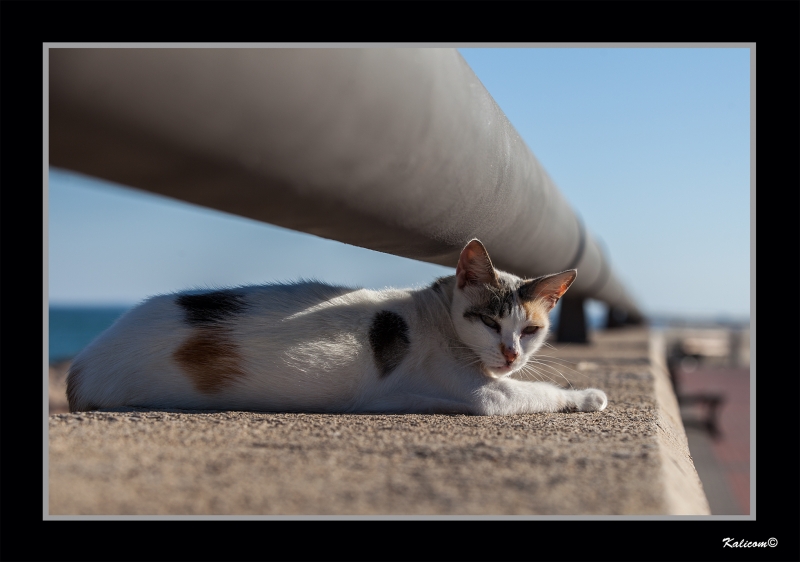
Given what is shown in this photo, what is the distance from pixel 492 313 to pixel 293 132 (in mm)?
1427

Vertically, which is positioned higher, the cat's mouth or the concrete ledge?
the cat's mouth

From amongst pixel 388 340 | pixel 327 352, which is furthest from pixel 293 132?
pixel 388 340

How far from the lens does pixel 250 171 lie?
115 centimetres

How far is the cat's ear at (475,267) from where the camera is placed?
7.44 ft

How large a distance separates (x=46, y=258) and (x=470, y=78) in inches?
42.0

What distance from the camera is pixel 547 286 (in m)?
2.55

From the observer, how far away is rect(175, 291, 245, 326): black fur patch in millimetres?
2168

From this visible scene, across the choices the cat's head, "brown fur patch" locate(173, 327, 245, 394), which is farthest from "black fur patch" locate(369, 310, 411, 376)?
"brown fur patch" locate(173, 327, 245, 394)

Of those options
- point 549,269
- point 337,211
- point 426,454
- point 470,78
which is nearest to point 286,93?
point 337,211

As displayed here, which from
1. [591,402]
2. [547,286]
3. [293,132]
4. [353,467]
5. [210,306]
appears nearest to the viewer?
[293,132]

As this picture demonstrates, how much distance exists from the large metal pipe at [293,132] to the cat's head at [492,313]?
1.80 feet

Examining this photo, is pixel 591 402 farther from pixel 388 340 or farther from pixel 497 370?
pixel 388 340

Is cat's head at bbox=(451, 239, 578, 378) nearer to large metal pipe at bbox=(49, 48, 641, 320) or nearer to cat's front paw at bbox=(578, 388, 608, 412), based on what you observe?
cat's front paw at bbox=(578, 388, 608, 412)

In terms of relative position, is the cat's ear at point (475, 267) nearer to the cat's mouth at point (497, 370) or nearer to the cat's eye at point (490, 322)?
the cat's eye at point (490, 322)
